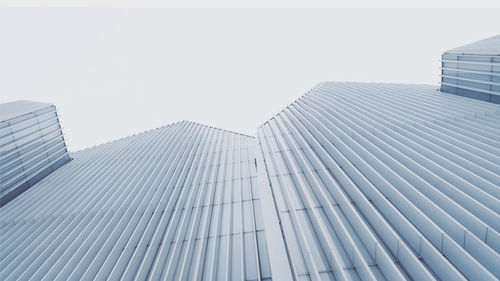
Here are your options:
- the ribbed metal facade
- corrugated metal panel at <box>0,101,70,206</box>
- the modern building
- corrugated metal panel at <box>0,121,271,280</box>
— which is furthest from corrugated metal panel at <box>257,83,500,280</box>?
corrugated metal panel at <box>0,101,70,206</box>

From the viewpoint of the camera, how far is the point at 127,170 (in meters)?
24.0

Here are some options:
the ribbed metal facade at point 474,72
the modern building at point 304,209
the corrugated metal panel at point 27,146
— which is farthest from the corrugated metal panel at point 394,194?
the corrugated metal panel at point 27,146

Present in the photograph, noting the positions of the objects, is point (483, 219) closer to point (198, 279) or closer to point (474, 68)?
point (198, 279)

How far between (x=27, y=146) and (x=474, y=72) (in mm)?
35102

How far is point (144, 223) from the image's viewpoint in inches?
563

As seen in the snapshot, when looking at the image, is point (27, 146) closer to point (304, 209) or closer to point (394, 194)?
point (304, 209)

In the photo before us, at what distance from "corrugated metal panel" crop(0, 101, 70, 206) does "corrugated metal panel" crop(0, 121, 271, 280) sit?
4.23ft

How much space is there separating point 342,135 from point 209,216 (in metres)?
8.73

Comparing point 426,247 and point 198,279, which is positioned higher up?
point 426,247

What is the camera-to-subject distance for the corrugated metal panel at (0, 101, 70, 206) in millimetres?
24250

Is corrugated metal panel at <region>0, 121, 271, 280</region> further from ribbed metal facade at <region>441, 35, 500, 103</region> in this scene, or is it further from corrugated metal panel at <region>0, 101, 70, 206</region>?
ribbed metal facade at <region>441, 35, 500, 103</region>

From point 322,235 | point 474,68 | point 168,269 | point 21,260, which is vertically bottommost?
point 21,260

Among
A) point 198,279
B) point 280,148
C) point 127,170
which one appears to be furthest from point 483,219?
point 127,170

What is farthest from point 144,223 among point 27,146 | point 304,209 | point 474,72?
point 474,72
